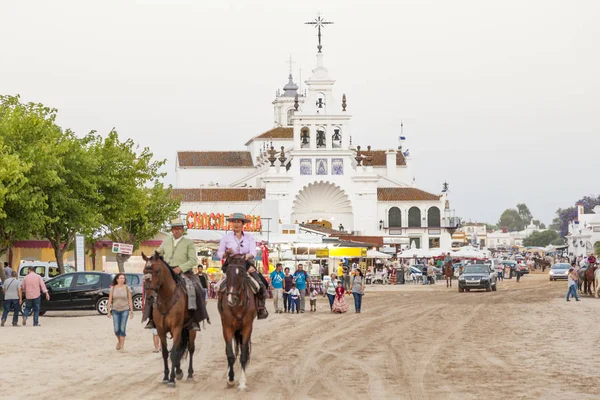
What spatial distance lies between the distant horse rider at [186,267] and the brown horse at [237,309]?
81 cm

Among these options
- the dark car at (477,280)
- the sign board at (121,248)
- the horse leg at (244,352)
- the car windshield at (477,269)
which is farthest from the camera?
the car windshield at (477,269)

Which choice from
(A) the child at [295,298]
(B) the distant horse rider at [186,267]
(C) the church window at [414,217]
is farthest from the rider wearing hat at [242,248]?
(C) the church window at [414,217]

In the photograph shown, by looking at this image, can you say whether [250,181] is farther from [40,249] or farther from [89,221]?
[89,221]

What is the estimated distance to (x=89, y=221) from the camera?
4494 cm

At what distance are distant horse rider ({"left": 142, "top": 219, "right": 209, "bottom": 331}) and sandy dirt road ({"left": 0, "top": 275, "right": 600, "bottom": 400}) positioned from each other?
1005 mm

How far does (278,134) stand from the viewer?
12838 cm

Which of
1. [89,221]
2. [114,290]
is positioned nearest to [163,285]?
[114,290]

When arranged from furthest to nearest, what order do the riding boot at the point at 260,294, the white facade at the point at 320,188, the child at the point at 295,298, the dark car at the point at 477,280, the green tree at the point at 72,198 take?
the white facade at the point at 320,188
the dark car at the point at 477,280
the green tree at the point at 72,198
the child at the point at 295,298
the riding boot at the point at 260,294

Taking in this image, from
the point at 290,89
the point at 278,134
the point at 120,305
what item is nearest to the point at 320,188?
the point at 278,134

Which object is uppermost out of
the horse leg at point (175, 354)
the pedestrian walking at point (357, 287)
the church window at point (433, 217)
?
the church window at point (433, 217)

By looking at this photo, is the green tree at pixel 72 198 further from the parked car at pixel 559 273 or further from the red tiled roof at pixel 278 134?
the red tiled roof at pixel 278 134

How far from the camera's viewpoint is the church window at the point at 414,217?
118m

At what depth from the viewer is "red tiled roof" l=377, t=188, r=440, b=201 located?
11762 cm

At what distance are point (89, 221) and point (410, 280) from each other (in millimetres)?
39626
